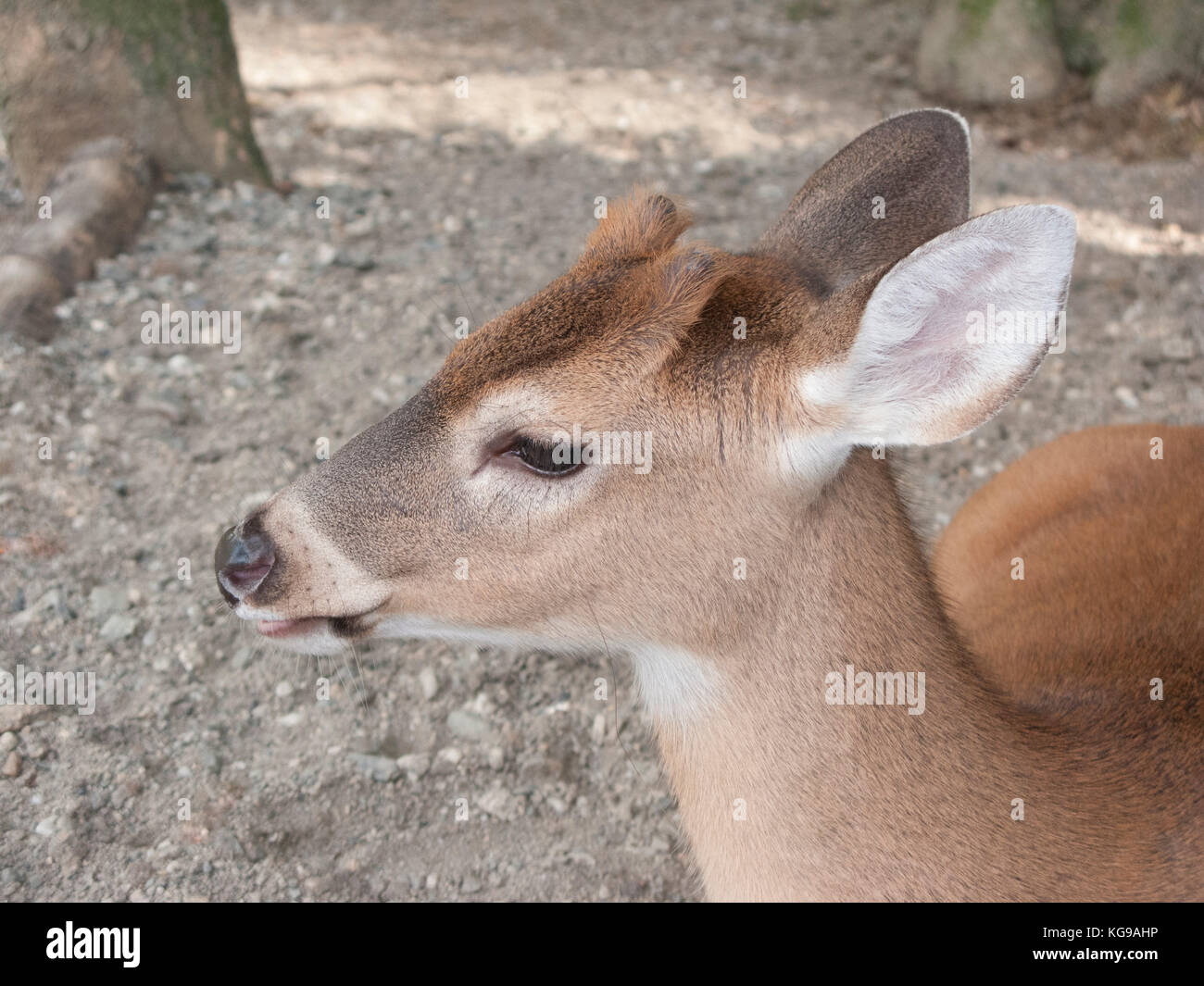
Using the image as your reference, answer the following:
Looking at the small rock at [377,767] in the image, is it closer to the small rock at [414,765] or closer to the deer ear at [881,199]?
the small rock at [414,765]

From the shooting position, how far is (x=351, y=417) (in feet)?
15.6

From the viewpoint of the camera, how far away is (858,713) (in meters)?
2.29

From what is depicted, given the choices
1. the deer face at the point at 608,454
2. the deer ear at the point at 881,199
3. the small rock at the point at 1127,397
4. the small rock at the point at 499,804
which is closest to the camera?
the deer face at the point at 608,454

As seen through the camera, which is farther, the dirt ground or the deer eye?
the dirt ground

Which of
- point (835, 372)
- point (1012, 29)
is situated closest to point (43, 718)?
point (835, 372)

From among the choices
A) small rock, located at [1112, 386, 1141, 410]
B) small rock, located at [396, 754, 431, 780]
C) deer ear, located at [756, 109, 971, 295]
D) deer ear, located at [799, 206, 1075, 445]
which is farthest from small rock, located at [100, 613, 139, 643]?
small rock, located at [1112, 386, 1141, 410]

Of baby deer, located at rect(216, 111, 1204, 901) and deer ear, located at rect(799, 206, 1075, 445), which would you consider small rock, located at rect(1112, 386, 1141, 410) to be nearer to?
baby deer, located at rect(216, 111, 1204, 901)

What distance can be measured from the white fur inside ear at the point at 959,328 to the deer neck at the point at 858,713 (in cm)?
23

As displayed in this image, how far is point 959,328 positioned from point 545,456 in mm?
805

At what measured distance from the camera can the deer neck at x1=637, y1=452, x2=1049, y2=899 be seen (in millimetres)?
2295

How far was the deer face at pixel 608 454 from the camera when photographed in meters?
2.12

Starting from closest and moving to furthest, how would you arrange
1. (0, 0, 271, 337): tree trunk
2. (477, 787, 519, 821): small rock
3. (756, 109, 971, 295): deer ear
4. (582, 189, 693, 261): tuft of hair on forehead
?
1. (582, 189, 693, 261): tuft of hair on forehead
2. (756, 109, 971, 295): deer ear
3. (477, 787, 519, 821): small rock
4. (0, 0, 271, 337): tree trunk

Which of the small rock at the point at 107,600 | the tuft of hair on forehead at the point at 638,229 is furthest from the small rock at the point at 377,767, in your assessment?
the tuft of hair on forehead at the point at 638,229
